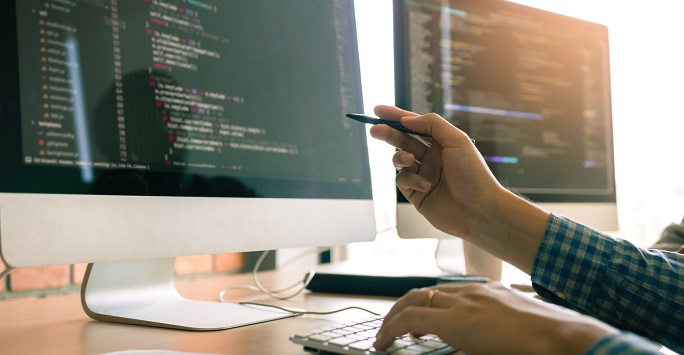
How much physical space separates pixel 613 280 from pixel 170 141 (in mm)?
576

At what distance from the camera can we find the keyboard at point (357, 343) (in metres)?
0.46

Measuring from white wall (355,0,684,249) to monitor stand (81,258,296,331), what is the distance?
1479mm

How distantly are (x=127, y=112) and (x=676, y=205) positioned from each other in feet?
5.92

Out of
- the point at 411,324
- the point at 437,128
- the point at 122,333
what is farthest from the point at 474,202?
the point at 122,333

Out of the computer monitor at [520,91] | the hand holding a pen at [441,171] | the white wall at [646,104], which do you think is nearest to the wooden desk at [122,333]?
the hand holding a pen at [441,171]

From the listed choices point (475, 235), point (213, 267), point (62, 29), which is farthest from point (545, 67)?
point (62, 29)

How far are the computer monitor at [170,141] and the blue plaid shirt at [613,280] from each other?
0.28 meters

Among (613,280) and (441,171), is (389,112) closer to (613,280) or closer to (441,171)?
(441,171)

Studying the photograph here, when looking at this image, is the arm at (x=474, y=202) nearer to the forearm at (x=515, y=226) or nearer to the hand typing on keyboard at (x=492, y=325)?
→ the forearm at (x=515, y=226)

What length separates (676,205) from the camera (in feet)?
6.07

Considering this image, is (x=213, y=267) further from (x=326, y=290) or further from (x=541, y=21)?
(x=541, y=21)

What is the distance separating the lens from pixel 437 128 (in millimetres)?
787

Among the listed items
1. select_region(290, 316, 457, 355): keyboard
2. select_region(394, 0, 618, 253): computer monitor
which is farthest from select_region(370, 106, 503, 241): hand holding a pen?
select_region(290, 316, 457, 355): keyboard

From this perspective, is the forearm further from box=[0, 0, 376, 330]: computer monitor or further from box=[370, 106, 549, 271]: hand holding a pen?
box=[0, 0, 376, 330]: computer monitor
